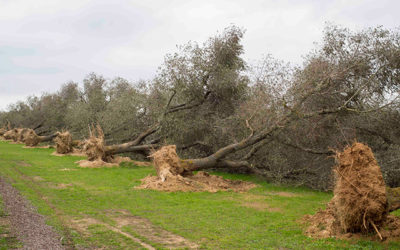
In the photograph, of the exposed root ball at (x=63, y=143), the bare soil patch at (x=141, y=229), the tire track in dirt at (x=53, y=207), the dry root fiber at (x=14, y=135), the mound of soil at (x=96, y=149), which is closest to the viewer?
the tire track in dirt at (x=53, y=207)

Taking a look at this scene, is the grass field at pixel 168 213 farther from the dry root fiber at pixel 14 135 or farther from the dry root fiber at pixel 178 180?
the dry root fiber at pixel 14 135

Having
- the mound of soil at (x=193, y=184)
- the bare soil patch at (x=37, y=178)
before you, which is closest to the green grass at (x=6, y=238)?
the mound of soil at (x=193, y=184)

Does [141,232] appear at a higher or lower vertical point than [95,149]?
lower

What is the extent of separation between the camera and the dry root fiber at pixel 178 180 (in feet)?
47.6

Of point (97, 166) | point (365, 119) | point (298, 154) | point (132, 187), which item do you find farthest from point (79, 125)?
point (365, 119)

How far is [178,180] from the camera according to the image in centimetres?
1495

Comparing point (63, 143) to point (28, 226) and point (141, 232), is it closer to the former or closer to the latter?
point (28, 226)

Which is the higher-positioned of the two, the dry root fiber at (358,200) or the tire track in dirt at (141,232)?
the dry root fiber at (358,200)

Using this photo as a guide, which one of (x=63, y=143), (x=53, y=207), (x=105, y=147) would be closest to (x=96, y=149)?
(x=105, y=147)

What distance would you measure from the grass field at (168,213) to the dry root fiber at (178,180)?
64 centimetres

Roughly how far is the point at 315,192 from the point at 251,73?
6928 millimetres

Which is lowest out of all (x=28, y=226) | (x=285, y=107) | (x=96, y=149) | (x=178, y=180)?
(x=28, y=226)

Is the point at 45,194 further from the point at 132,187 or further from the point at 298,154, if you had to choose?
the point at 298,154

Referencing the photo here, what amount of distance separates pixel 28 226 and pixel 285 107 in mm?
10761
